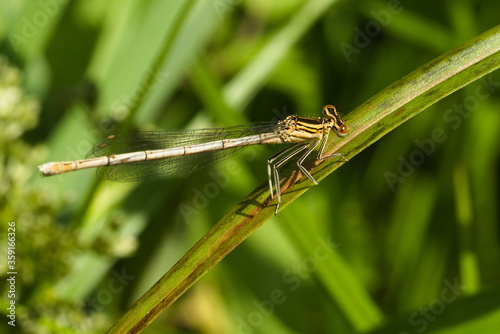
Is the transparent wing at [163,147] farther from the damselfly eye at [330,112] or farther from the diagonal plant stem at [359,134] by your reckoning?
the diagonal plant stem at [359,134]

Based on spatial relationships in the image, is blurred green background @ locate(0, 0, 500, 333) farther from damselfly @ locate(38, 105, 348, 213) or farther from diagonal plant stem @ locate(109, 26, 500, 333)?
diagonal plant stem @ locate(109, 26, 500, 333)

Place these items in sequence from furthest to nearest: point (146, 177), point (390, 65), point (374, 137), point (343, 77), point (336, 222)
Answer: point (343, 77) → point (390, 65) → point (336, 222) → point (146, 177) → point (374, 137)

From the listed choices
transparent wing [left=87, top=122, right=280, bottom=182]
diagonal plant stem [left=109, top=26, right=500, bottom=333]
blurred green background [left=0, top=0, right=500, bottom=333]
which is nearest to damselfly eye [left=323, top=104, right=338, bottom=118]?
transparent wing [left=87, top=122, right=280, bottom=182]

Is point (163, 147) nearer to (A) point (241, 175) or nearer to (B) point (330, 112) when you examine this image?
(A) point (241, 175)

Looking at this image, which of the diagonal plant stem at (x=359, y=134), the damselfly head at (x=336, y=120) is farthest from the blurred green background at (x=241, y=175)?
the diagonal plant stem at (x=359, y=134)

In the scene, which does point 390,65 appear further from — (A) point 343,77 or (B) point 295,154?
(B) point 295,154

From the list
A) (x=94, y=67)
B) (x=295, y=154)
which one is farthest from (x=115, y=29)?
(x=295, y=154)

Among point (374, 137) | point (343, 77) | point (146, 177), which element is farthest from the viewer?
point (343, 77)
